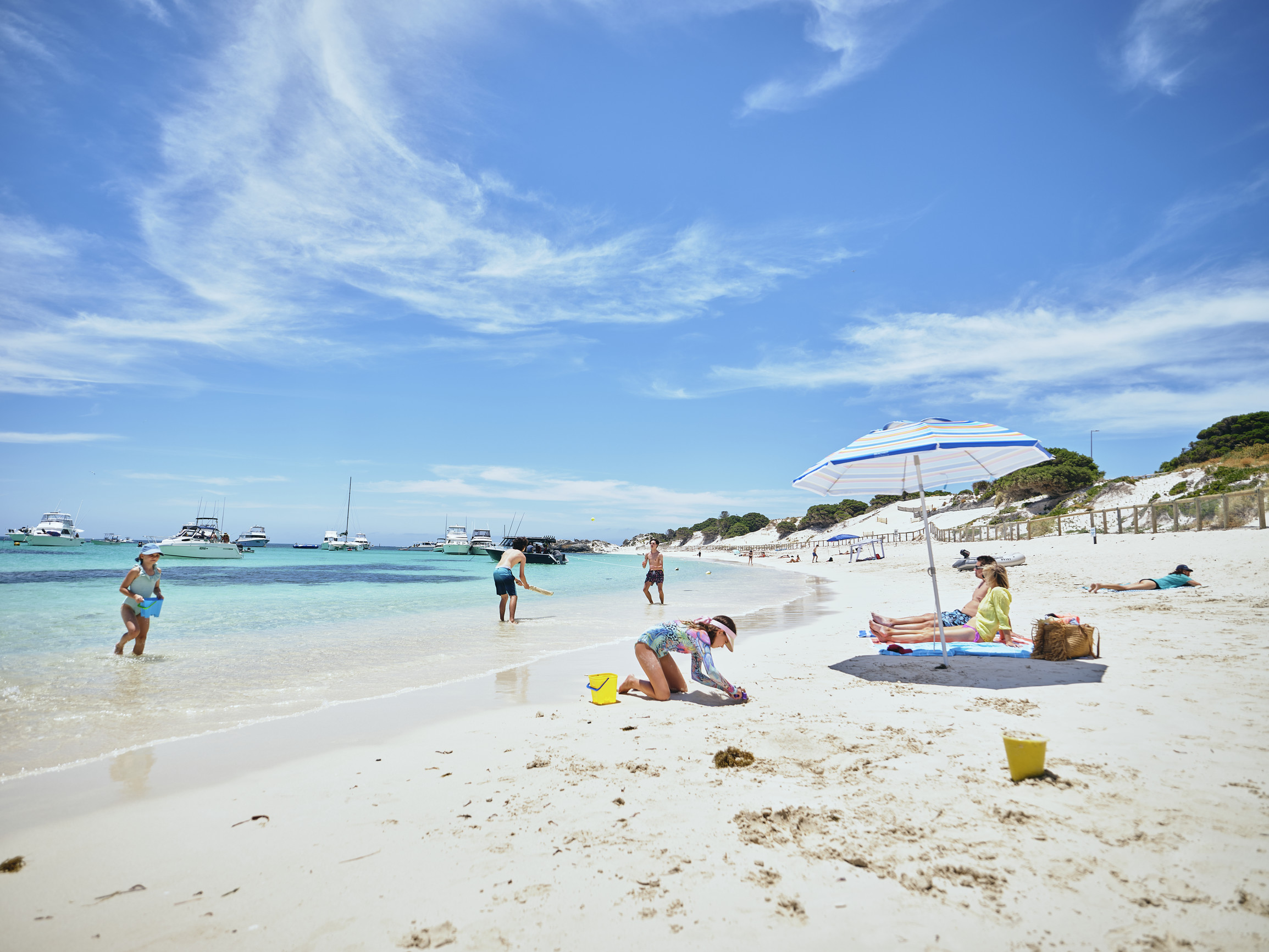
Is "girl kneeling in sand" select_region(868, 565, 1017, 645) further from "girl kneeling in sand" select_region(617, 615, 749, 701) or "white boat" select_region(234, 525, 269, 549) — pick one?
"white boat" select_region(234, 525, 269, 549)

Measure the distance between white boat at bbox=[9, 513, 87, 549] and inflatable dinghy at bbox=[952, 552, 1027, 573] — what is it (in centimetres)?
9125

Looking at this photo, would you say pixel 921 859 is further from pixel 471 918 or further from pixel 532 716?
pixel 532 716

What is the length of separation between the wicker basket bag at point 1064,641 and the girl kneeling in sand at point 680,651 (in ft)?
13.1

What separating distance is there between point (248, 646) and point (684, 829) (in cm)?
982

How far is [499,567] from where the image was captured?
12961mm

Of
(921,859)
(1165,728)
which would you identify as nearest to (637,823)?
(921,859)

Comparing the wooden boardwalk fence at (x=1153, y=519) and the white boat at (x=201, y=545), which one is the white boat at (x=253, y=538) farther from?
the wooden boardwalk fence at (x=1153, y=519)

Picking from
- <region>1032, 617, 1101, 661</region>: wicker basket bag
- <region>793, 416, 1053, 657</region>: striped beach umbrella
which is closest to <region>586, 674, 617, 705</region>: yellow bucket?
<region>793, 416, 1053, 657</region>: striped beach umbrella

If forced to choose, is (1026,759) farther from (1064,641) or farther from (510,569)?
(510,569)

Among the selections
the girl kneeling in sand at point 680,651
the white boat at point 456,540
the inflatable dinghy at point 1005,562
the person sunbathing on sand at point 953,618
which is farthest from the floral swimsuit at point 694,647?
the white boat at point 456,540

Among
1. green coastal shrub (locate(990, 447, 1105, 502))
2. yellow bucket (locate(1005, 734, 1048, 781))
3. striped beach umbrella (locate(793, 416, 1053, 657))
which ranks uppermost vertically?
green coastal shrub (locate(990, 447, 1105, 502))

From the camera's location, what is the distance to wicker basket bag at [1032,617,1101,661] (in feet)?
22.8

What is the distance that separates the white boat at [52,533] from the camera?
6794 centimetres

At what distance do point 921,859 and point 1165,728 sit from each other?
9.78 ft
